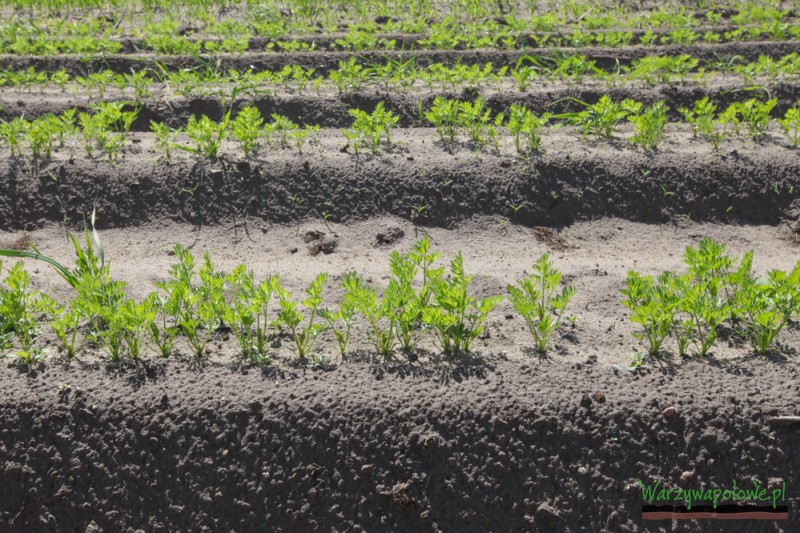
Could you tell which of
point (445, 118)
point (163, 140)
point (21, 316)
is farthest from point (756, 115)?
point (21, 316)

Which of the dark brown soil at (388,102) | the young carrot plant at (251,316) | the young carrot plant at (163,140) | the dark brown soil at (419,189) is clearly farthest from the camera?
the dark brown soil at (388,102)

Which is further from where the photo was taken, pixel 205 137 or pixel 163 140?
pixel 163 140

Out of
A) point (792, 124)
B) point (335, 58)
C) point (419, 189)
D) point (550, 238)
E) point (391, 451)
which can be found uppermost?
point (335, 58)

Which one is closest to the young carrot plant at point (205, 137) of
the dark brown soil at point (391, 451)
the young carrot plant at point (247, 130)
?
the young carrot plant at point (247, 130)

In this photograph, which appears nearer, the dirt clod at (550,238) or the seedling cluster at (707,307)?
the seedling cluster at (707,307)

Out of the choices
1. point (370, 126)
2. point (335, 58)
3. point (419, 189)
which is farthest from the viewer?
point (335, 58)

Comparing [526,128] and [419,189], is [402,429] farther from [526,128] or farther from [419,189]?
[526,128]

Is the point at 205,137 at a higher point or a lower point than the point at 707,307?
higher

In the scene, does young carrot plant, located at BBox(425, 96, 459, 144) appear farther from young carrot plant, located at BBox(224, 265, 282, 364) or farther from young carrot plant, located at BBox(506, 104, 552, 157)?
young carrot plant, located at BBox(224, 265, 282, 364)

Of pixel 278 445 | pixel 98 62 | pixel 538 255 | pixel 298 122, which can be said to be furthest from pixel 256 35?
pixel 278 445

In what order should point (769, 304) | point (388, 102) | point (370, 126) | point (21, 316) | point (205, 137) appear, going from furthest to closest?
1. point (388, 102)
2. point (370, 126)
3. point (205, 137)
4. point (21, 316)
5. point (769, 304)

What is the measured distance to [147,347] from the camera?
333cm

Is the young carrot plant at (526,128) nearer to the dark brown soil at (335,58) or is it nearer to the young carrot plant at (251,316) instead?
the young carrot plant at (251,316)

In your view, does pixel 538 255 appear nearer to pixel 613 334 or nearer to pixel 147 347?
pixel 613 334
